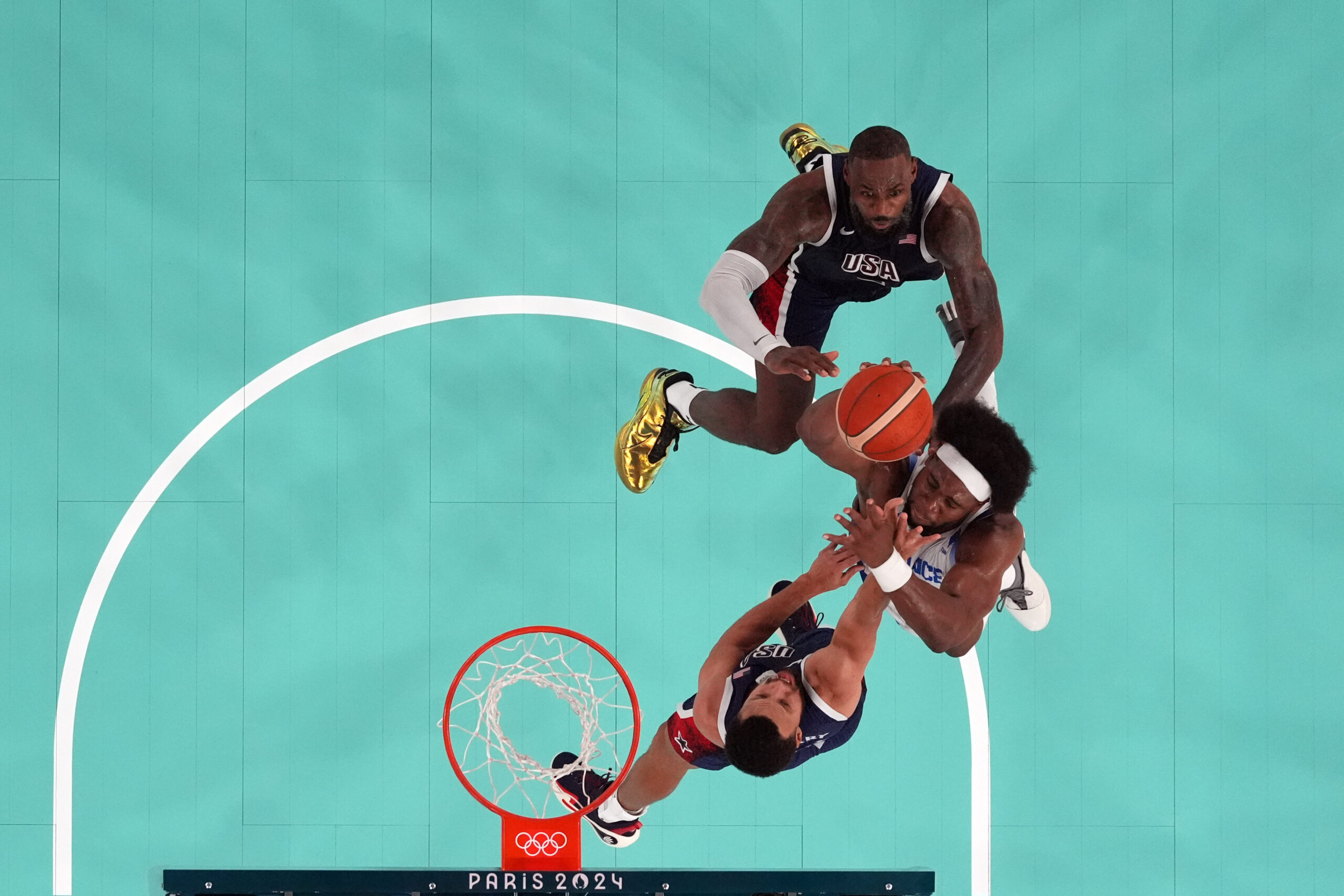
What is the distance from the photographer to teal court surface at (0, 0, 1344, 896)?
5637mm

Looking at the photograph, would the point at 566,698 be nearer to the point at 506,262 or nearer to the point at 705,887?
the point at 705,887

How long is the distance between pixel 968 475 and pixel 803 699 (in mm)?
1224

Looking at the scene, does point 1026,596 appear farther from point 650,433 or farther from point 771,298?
point 650,433

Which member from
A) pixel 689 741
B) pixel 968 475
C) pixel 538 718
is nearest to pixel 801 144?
pixel 968 475

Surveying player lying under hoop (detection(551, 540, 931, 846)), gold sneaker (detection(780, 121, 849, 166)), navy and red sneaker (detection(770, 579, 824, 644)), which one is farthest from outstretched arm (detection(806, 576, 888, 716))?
gold sneaker (detection(780, 121, 849, 166))

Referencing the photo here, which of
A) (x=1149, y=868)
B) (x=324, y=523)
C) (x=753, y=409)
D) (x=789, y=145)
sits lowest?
(x=1149, y=868)

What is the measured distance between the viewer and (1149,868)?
18.7 ft

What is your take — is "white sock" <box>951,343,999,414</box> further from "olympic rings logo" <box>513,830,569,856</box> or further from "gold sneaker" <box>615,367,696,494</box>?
"olympic rings logo" <box>513,830,569,856</box>

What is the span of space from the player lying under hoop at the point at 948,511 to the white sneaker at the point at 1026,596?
1.44 feet

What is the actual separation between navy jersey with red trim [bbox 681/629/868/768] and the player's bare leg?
0.96 meters

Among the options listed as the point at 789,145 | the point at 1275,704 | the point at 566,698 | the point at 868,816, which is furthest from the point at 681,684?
the point at 1275,704

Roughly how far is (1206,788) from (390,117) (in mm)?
6323

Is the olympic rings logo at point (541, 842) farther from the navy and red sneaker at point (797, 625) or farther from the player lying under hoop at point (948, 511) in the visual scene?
the player lying under hoop at point (948, 511)

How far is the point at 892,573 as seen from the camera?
376 cm
